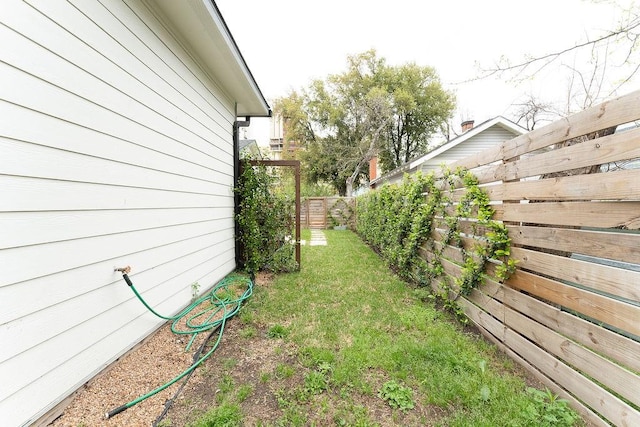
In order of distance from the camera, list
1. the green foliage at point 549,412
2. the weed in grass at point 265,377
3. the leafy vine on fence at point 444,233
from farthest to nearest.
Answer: the leafy vine on fence at point 444,233, the weed in grass at point 265,377, the green foliage at point 549,412

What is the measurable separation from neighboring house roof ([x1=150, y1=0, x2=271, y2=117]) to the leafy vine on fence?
9.78 feet

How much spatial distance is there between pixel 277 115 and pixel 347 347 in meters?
23.3

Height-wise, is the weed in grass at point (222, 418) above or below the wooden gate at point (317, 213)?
below

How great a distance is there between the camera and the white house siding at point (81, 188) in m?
1.44

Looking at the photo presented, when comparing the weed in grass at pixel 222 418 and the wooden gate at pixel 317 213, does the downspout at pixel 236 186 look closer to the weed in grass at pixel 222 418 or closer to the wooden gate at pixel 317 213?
the weed in grass at pixel 222 418

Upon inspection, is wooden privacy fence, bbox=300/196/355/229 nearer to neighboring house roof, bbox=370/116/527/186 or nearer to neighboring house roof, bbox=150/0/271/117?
neighboring house roof, bbox=370/116/527/186

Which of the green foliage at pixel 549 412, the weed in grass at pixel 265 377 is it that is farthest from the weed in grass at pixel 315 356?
the green foliage at pixel 549 412

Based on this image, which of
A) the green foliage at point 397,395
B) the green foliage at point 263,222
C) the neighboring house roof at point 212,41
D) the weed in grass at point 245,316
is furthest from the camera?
the green foliage at point 263,222

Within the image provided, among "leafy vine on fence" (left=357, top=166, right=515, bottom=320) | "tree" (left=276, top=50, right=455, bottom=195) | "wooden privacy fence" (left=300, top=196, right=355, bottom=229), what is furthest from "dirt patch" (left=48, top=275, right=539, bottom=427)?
"tree" (left=276, top=50, right=455, bottom=195)

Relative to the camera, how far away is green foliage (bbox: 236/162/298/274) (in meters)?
4.87

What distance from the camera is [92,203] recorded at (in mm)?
1944

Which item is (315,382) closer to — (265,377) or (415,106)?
(265,377)

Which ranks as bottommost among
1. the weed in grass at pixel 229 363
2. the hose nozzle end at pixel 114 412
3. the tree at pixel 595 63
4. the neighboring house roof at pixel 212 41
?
the weed in grass at pixel 229 363

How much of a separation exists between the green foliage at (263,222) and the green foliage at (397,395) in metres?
3.28
